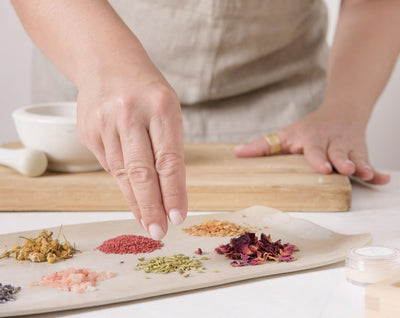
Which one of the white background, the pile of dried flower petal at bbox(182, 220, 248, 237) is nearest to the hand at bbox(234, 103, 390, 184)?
the pile of dried flower petal at bbox(182, 220, 248, 237)

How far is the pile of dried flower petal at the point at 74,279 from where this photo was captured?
790mm

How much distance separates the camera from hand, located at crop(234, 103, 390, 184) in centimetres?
137

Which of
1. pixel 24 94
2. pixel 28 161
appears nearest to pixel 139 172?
pixel 28 161

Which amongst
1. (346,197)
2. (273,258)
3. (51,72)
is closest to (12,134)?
(51,72)

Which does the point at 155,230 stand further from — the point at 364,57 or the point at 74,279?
the point at 364,57

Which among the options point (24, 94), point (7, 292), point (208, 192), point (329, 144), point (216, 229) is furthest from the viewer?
point (24, 94)

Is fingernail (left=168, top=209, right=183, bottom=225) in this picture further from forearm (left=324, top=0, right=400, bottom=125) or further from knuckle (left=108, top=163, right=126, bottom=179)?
forearm (left=324, top=0, right=400, bottom=125)

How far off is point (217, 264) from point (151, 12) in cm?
88

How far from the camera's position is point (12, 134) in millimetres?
2850

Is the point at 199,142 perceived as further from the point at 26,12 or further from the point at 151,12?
the point at 26,12

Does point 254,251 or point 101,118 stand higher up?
point 101,118

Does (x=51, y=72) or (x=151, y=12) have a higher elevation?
(x=151, y=12)

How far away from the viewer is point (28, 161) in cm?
129

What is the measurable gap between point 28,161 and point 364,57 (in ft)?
2.93
